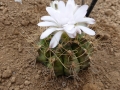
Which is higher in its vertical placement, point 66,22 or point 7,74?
point 66,22

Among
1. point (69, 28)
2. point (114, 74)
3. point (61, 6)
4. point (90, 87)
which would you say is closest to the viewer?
point (69, 28)

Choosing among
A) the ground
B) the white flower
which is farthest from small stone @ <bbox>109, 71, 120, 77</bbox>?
the white flower

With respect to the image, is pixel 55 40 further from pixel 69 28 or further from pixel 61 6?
pixel 61 6

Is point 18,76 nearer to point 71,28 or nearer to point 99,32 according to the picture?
point 71,28

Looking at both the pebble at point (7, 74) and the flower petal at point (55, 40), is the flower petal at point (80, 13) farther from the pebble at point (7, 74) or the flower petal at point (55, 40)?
the pebble at point (7, 74)

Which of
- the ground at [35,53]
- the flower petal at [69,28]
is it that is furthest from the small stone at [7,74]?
the flower petal at [69,28]

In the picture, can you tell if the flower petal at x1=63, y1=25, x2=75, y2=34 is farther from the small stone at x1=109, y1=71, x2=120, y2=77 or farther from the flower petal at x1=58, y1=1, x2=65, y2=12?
the small stone at x1=109, y1=71, x2=120, y2=77

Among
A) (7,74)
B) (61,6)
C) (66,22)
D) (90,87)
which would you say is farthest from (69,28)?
(7,74)

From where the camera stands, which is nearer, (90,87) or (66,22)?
(66,22)
